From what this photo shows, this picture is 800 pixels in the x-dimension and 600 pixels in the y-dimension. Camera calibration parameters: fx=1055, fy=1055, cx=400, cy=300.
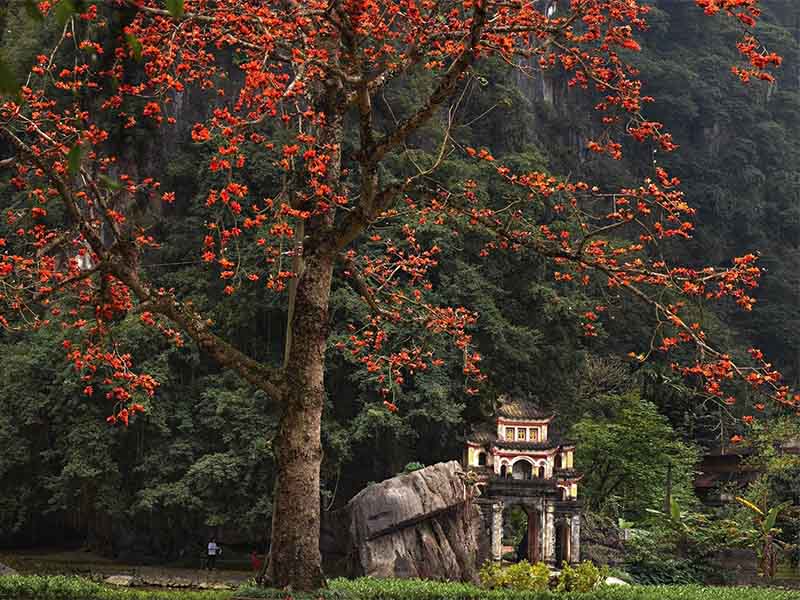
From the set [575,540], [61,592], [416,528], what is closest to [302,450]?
[61,592]

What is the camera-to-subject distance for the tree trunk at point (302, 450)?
8555 millimetres

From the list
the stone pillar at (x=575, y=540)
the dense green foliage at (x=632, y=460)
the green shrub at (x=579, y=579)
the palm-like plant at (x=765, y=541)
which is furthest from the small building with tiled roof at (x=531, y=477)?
the green shrub at (x=579, y=579)

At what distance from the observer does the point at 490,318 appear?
955 inches

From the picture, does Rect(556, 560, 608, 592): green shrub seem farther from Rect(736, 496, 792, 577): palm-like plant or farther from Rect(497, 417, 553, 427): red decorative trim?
Rect(497, 417, 553, 427): red decorative trim

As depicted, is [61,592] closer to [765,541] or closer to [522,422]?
[765,541]

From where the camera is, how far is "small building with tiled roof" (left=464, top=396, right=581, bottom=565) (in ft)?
73.9

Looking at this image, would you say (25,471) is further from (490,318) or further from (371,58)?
(371,58)

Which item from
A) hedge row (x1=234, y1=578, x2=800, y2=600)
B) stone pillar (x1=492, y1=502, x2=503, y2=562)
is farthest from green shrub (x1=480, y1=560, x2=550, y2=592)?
stone pillar (x1=492, y1=502, x2=503, y2=562)

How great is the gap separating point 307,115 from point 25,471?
17.1 m

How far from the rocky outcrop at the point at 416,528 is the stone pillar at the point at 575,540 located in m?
5.23

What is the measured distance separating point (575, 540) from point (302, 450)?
15.1m

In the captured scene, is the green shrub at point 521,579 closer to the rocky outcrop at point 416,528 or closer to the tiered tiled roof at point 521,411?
the rocky outcrop at point 416,528

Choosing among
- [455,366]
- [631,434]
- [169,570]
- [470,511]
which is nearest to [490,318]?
[455,366]

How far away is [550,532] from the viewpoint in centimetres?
2258
